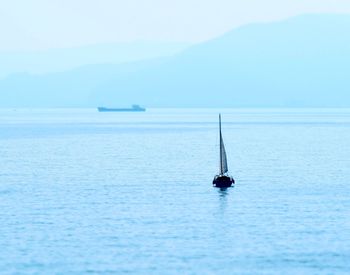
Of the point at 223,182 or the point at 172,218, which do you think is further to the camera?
the point at 223,182

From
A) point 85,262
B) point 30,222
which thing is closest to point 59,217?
point 30,222

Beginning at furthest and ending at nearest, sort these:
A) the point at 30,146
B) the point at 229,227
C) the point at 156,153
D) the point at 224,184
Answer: the point at 30,146 → the point at 156,153 → the point at 224,184 → the point at 229,227

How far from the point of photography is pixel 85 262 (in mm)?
56812

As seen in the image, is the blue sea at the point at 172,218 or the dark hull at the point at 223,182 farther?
the dark hull at the point at 223,182

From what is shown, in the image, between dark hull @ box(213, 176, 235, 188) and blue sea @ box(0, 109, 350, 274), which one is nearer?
blue sea @ box(0, 109, 350, 274)

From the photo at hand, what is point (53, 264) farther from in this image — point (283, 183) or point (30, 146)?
point (30, 146)

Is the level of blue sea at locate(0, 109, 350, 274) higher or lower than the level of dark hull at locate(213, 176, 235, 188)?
lower

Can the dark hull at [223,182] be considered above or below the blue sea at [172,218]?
above

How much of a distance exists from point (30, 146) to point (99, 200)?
10495 cm

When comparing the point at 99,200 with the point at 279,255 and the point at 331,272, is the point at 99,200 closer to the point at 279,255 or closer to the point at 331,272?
the point at 279,255

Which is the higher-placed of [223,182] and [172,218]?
[223,182]

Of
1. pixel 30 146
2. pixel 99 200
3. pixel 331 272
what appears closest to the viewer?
pixel 331 272

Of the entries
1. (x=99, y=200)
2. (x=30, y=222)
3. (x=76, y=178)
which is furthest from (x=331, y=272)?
(x=76, y=178)

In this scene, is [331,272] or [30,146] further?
[30,146]
